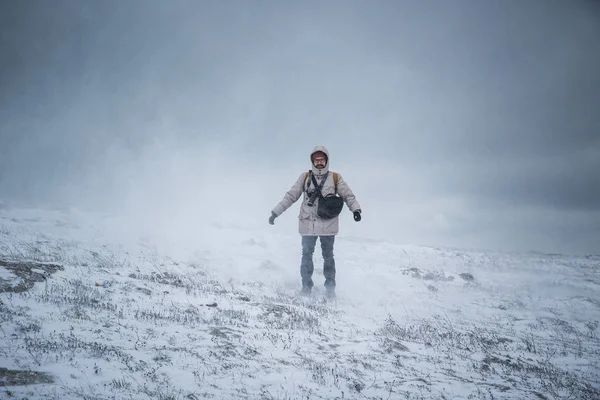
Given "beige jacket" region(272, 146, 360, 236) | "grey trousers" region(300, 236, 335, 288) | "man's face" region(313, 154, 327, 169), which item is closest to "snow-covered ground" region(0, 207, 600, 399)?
"grey trousers" region(300, 236, 335, 288)

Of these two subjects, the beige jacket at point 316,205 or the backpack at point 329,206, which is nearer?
the backpack at point 329,206

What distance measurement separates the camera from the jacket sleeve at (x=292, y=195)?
7.71 meters

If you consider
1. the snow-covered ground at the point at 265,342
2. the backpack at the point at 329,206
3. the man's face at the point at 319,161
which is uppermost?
the man's face at the point at 319,161

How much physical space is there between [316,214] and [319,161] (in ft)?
4.19

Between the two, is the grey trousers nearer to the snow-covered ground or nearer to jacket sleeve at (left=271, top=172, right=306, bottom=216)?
the snow-covered ground

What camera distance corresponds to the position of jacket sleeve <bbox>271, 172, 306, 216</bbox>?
7.71 meters

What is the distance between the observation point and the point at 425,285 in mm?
11125

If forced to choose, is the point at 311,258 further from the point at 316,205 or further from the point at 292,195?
the point at 292,195

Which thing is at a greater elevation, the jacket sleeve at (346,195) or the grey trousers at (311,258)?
the jacket sleeve at (346,195)

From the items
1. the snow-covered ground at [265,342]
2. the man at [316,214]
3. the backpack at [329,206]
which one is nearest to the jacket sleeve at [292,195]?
the man at [316,214]

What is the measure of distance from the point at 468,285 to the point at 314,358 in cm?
1069

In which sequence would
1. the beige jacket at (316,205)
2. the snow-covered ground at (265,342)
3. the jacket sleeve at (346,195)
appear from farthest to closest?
the jacket sleeve at (346,195) → the beige jacket at (316,205) → the snow-covered ground at (265,342)

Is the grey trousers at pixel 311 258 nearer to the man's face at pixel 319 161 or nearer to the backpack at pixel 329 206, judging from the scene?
the backpack at pixel 329 206

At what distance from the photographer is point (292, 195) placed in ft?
25.5
